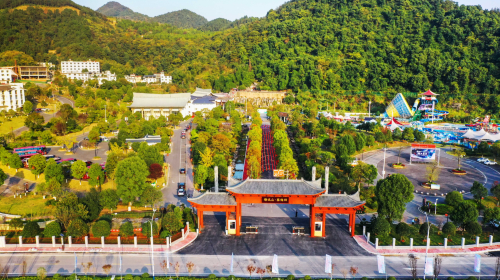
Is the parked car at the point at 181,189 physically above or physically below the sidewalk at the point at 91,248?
above

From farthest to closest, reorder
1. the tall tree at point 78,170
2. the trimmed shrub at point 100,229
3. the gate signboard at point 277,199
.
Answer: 1. the tall tree at point 78,170
2. the gate signboard at point 277,199
3. the trimmed shrub at point 100,229

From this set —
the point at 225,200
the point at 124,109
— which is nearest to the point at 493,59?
the point at 124,109

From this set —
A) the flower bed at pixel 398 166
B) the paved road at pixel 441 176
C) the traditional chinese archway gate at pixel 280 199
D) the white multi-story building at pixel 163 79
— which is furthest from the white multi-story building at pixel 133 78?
the traditional chinese archway gate at pixel 280 199

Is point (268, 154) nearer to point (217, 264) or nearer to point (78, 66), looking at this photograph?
point (217, 264)

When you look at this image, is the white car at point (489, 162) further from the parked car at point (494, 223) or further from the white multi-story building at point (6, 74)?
the white multi-story building at point (6, 74)

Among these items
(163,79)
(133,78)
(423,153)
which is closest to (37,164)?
(423,153)

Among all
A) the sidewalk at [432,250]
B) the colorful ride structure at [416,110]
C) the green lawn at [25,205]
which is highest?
the colorful ride structure at [416,110]

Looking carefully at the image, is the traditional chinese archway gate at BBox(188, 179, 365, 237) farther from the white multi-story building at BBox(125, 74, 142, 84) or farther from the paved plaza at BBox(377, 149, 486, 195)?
the white multi-story building at BBox(125, 74, 142, 84)
